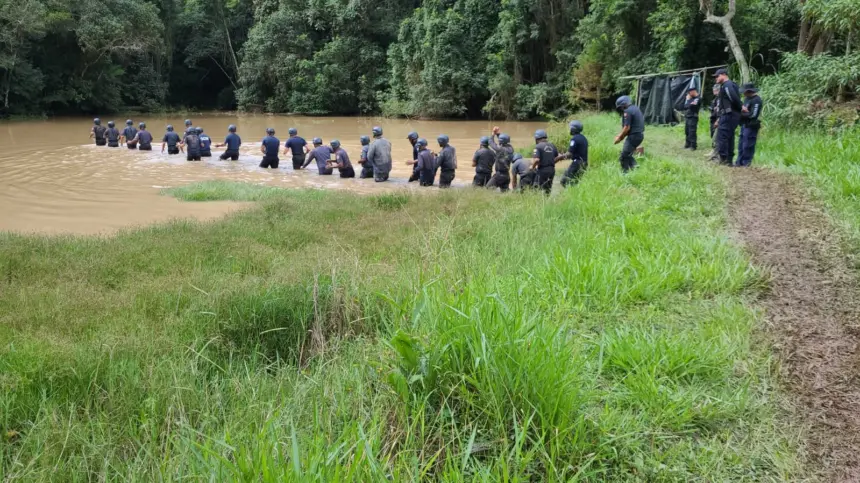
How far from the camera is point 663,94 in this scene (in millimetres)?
18297

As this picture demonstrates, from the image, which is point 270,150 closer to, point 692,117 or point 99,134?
point 99,134

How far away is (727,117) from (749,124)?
681 millimetres

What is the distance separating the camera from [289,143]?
16875 mm

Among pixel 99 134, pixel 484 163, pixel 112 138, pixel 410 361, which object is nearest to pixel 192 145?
pixel 112 138

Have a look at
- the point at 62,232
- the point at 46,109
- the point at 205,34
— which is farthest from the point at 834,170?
the point at 205,34

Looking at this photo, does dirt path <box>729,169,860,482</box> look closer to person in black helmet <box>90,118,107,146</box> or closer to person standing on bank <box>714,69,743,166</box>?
person standing on bank <box>714,69,743,166</box>

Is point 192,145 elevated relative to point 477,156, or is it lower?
elevated

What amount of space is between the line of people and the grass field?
163 inches

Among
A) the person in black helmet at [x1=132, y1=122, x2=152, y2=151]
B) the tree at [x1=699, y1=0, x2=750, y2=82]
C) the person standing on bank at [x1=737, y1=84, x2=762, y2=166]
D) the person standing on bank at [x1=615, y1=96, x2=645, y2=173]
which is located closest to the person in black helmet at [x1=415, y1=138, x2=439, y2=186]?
the person standing on bank at [x1=615, y1=96, x2=645, y2=173]

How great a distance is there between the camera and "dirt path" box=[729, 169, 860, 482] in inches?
114

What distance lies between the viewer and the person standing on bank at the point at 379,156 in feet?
48.8

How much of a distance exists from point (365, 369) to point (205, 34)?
5107 centimetres

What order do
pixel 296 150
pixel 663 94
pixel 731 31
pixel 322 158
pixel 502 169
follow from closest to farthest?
pixel 502 169 < pixel 731 31 < pixel 322 158 < pixel 296 150 < pixel 663 94

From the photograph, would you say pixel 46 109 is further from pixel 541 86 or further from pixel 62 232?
pixel 62 232
